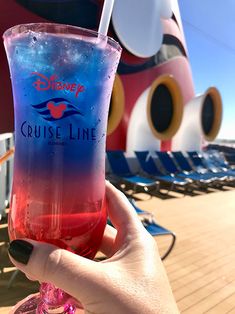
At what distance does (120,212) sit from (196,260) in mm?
2901

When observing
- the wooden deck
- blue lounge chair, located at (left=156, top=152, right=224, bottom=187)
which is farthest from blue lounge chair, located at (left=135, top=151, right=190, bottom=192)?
the wooden deck

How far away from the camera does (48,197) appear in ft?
3.37

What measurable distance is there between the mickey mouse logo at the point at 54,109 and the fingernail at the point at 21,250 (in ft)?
1.20

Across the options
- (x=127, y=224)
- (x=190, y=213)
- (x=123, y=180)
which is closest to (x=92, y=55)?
(x=127, y=224)

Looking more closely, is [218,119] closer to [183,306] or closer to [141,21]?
[141,21]

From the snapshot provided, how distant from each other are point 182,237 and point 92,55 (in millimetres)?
3916

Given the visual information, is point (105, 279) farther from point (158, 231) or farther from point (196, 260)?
point (196, 260)

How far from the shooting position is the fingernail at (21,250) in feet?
3.12

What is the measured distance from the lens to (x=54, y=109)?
1.03 meters

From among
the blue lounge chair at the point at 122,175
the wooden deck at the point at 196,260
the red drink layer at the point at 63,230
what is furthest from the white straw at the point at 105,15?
the blue lounge chair at the point at 122,175

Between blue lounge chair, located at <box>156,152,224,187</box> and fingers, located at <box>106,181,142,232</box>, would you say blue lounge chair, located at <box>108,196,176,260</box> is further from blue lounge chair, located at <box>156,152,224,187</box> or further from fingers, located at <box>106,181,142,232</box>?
blue lounge chair, located at <box>156,152,224,187</box>

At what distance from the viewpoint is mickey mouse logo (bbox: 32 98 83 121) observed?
1.02 metres

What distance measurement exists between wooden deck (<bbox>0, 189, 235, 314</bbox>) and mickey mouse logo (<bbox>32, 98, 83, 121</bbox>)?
2.09 meters

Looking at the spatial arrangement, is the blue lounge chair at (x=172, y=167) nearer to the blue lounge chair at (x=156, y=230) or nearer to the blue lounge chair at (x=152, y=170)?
the blue lounge chair at (x=152, y=170)
